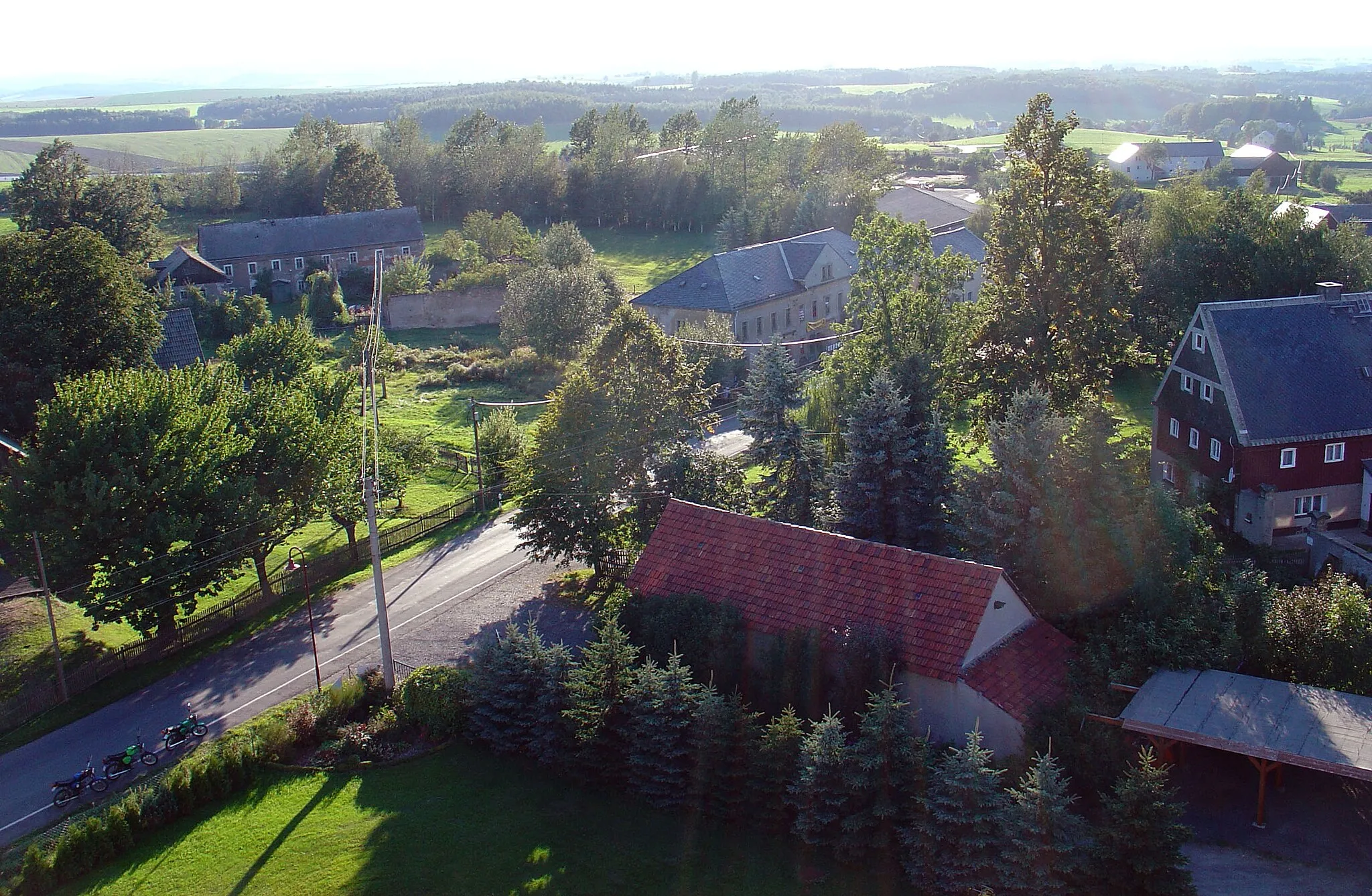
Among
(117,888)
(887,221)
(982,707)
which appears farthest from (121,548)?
(887,221)

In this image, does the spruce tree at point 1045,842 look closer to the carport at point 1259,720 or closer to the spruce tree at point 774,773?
the carport at point 1259,720

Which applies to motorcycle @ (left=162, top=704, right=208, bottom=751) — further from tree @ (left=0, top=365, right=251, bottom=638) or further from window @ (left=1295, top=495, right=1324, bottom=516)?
window @ (left=1295, top=495, right=1324, bottom=516)

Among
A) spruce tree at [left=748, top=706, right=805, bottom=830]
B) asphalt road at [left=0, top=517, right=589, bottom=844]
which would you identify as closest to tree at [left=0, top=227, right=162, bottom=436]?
asphalt road at [left=0, top=517, right=589, bottom=844]

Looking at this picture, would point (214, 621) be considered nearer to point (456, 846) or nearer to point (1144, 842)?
point (456, 846)

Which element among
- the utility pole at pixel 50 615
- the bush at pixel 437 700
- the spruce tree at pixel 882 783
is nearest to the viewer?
the spruce tree at pixel 882 783

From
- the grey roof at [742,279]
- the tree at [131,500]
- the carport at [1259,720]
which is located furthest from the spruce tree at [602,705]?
the grey roof at [742,279]

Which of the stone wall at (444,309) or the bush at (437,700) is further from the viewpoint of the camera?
the stone wall at (444,309)
